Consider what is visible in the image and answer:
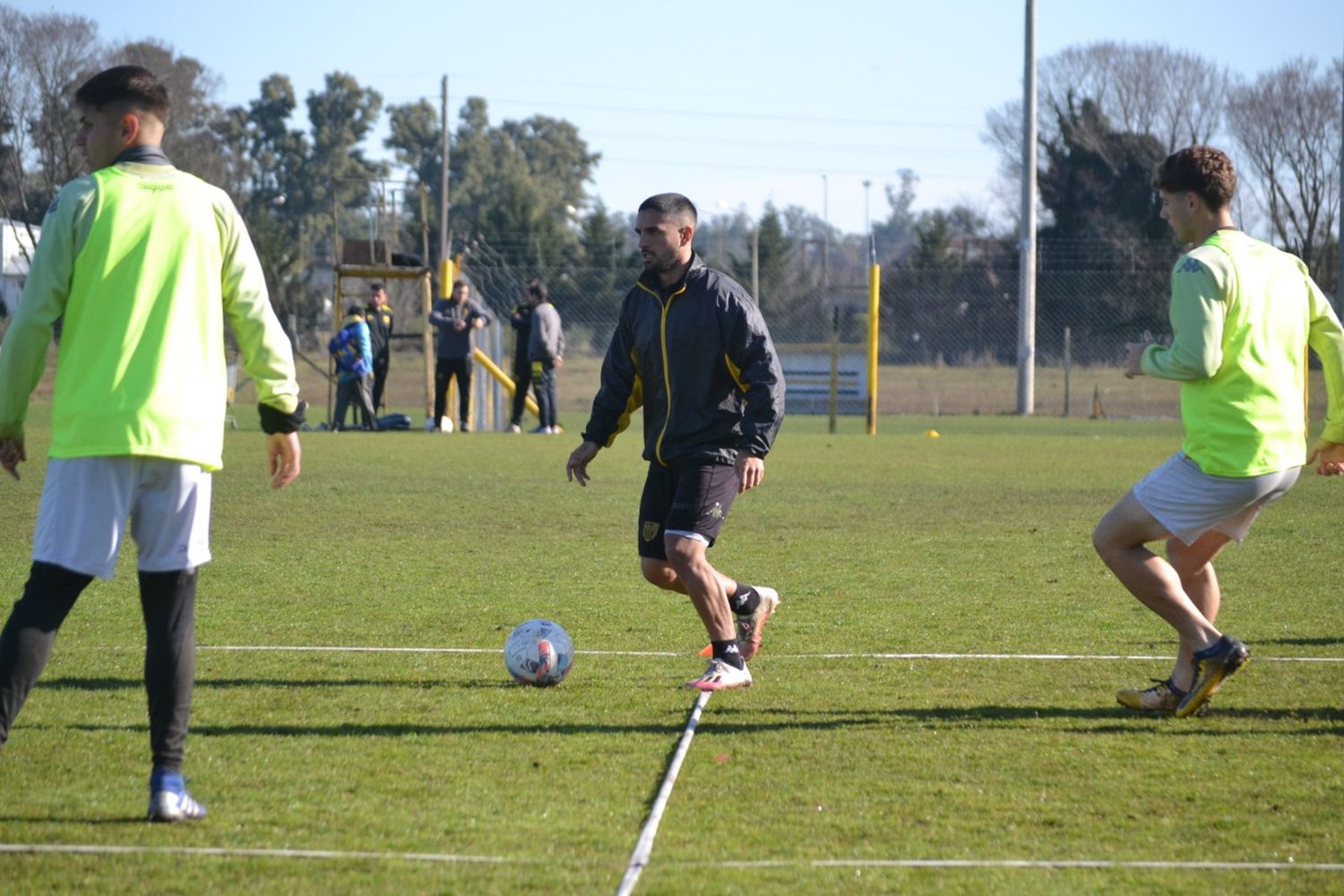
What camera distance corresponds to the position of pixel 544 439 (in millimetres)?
21844

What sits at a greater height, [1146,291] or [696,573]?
[1146,291]

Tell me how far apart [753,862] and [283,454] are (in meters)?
1.67

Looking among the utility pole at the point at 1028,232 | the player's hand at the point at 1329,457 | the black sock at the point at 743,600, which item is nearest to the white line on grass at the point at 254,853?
the black sock at the point at 743,600

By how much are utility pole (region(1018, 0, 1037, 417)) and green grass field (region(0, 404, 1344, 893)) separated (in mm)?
18995

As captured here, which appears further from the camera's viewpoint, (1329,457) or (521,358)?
(521,358)

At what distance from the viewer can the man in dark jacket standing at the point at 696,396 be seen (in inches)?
233

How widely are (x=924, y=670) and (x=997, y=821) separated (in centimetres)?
213

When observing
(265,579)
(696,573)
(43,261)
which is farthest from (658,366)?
(265,579)

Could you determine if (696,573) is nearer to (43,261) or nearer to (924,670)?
(924,670)

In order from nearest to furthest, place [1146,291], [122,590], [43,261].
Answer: [43,261] → [122,590] → [1146,291]

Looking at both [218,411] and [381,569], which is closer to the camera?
[218,411]

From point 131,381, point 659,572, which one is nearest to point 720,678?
point 659,572

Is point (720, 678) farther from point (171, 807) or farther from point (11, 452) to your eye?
point (11, 452)

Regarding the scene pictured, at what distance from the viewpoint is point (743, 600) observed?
6.49 meters
